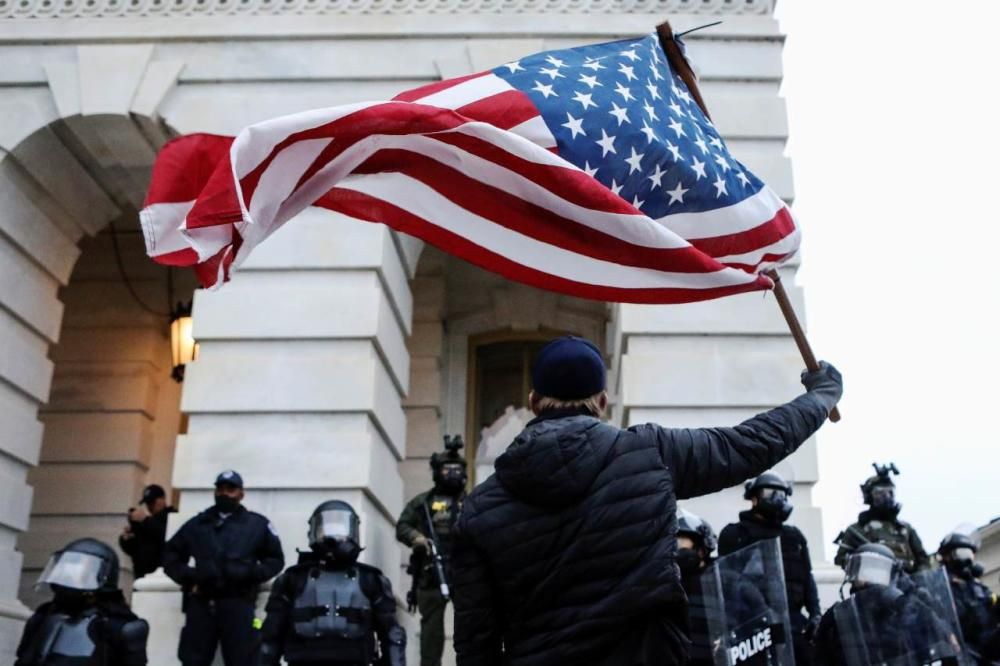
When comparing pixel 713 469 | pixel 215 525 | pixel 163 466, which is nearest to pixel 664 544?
pixel 713 469

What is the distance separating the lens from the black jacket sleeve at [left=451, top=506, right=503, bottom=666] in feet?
10.0

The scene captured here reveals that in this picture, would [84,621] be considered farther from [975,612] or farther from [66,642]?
[975,612]

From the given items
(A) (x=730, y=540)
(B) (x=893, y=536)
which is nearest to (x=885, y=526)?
(B) (x=893, y=536)

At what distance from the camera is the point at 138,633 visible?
21.8 feet

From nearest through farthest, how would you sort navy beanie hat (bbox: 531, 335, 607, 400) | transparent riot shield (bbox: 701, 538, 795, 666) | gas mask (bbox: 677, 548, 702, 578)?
navy beanie hat (bbox: 531, 335, 607, 400) → transparent riot shield (bbox: 701, 538, 795, 666) → gas mask (bbox: 677, 548, 702, 578)

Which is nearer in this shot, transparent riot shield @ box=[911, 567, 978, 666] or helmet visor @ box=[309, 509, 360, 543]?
transparent riot shield @ box=[911, 567, 978, 666]

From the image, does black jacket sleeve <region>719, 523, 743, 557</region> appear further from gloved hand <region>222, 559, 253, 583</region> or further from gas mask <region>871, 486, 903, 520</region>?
gloved hand <region>222, 559, 253, 583</region>

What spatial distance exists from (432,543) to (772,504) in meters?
2.95

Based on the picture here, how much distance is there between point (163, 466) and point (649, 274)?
1141cm

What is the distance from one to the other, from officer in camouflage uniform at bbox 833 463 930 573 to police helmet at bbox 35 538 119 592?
6.23m

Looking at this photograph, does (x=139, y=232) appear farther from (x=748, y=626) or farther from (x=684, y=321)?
(x=748, y=626)

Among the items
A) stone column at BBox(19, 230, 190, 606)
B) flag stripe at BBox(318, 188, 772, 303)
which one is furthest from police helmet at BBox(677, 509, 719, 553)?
stone column at BBox(19, 230, 190, 606)

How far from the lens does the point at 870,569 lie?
6.83 metres

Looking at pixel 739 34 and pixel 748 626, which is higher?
pixel 739 34
